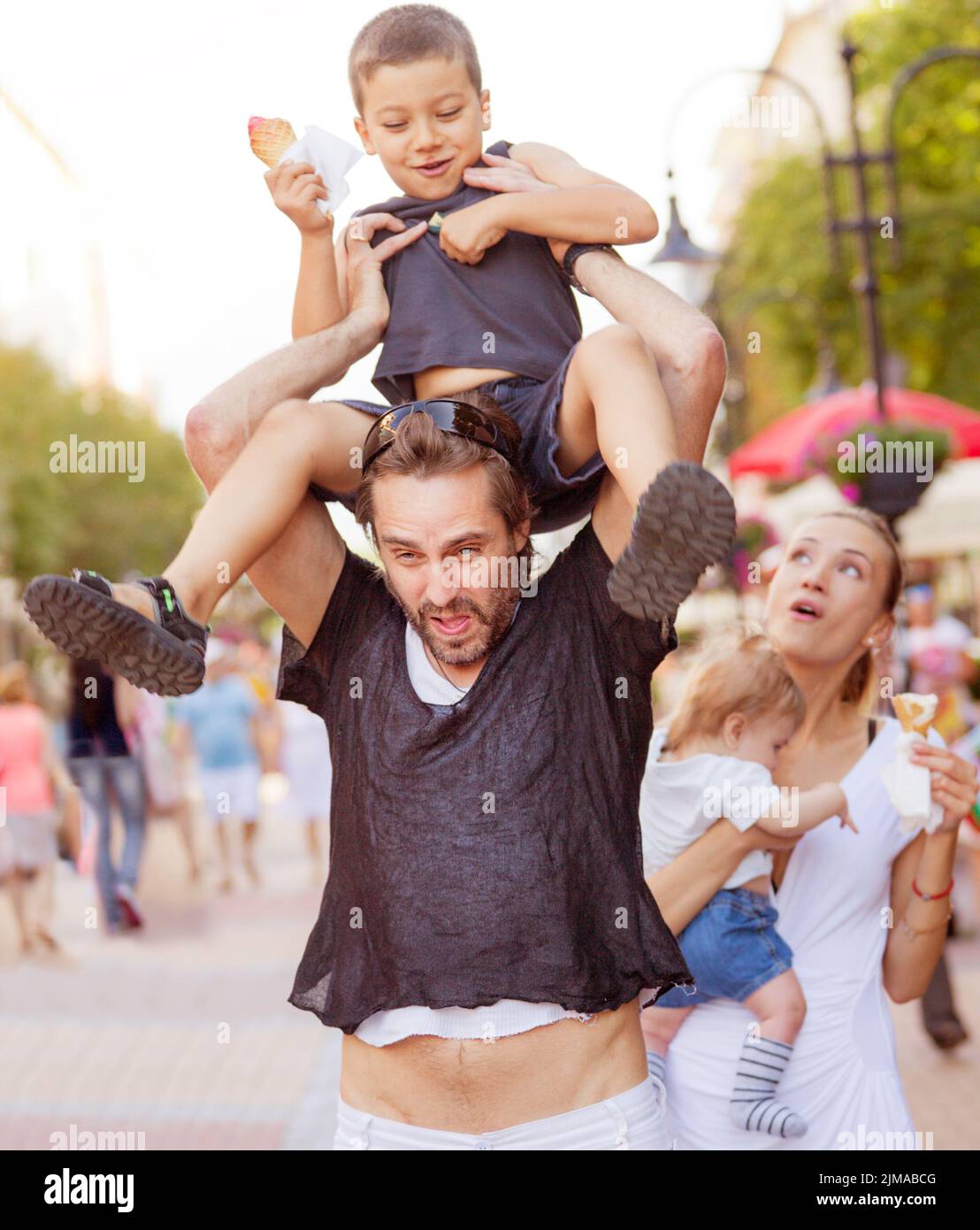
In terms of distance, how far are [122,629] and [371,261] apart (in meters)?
0.89

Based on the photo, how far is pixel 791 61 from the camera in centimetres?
6344

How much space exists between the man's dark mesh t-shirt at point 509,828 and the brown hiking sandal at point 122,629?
1.26 feet

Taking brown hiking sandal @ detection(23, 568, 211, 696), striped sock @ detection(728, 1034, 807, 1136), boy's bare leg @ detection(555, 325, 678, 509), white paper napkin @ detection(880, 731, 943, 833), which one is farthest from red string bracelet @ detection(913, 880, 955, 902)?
brown hiking sandal @ detection(23, 568, 211, 696)

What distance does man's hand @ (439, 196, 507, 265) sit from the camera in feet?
9.18

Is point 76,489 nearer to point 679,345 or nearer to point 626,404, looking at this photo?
point 679,345

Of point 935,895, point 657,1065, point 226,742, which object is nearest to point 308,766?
point 226,742

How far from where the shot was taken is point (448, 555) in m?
2.65

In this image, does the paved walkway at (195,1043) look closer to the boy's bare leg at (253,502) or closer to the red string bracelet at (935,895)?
the red string bracelet at (935,895)

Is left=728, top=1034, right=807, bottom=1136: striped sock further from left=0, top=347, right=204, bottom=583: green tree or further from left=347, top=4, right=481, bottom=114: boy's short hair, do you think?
left=0, top=347, right=204, bottom=583: green tree

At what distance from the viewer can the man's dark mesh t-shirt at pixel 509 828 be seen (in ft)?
8.73

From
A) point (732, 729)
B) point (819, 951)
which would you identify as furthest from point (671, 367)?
point (819, 951)

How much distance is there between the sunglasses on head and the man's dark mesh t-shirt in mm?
261

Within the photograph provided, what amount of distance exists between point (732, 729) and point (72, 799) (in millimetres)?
8868

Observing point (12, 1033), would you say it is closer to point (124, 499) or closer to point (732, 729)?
point (732, 729)
